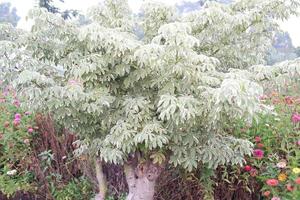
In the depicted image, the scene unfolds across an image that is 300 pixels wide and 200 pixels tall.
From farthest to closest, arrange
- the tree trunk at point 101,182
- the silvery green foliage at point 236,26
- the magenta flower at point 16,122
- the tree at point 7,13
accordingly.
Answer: the tree at point 7,13 → the magenta flower at point 16,122 → the tree trunk at point 101,182 → the silvery green foliage at point 236,26

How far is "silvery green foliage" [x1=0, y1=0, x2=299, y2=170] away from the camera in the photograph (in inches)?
86.3

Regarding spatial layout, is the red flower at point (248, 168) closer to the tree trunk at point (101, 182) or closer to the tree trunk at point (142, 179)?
the tree trunk at point (142, 179)

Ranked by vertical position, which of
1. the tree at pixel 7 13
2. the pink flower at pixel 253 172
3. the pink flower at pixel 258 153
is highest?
the tree at pixel 7 13

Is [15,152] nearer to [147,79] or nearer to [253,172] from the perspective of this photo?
[147,79]

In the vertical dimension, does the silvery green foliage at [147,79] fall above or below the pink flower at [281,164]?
above

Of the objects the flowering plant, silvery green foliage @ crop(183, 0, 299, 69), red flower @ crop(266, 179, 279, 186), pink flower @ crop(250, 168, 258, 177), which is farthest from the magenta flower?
red flower @ crop(266, 179, 279, 186)

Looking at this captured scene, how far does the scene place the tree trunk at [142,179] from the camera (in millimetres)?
2779

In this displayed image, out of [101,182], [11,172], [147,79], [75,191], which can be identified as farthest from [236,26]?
[11,172]

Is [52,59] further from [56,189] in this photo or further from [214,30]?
[56,189]

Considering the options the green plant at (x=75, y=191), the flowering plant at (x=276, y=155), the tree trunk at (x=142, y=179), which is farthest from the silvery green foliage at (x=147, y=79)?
the green plant at (x=75, y=191)

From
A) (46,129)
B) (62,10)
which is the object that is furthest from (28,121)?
(62,10)

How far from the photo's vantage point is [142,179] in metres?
2.80

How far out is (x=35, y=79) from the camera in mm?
2357

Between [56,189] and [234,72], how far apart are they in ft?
6.83
